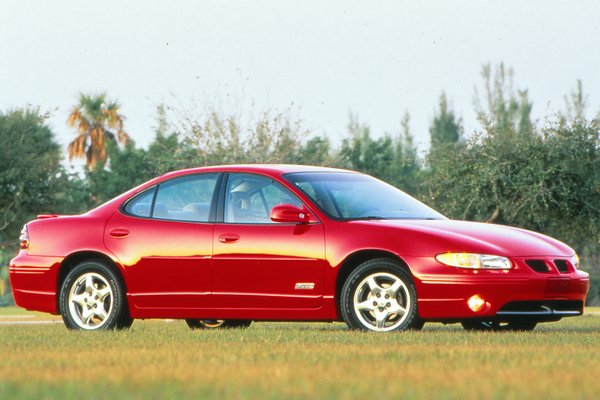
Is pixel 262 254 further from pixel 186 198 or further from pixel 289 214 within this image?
pixel 186 198

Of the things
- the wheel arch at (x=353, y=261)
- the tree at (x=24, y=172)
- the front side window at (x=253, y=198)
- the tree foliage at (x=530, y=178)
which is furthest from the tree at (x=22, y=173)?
the wheel arch at (x=353, y=261)

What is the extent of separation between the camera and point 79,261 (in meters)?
12.7

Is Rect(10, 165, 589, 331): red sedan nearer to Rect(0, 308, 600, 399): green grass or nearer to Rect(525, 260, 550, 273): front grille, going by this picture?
Rect(525, 260, 550, 273): front grille

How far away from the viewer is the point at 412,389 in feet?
21.8

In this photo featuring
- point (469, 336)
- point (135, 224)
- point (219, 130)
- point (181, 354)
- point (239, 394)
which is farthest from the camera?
point (219, 130)

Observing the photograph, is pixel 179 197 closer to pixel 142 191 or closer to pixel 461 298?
pixel 142 191

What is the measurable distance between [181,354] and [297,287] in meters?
2.74

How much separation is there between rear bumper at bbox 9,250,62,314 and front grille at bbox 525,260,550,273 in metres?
4.46

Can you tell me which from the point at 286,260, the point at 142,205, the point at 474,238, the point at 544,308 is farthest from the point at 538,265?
the point at 142,205

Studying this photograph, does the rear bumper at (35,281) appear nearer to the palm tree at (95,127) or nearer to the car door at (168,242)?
the car door at (168,242)

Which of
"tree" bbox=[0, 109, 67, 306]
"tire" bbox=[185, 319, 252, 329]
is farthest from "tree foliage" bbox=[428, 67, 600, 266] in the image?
"tire" bbox=[185, 319, 252, 329]

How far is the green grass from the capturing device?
661 cm

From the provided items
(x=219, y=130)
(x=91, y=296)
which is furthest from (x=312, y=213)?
(x=219, y=130)

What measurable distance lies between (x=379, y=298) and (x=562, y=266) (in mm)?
1685
